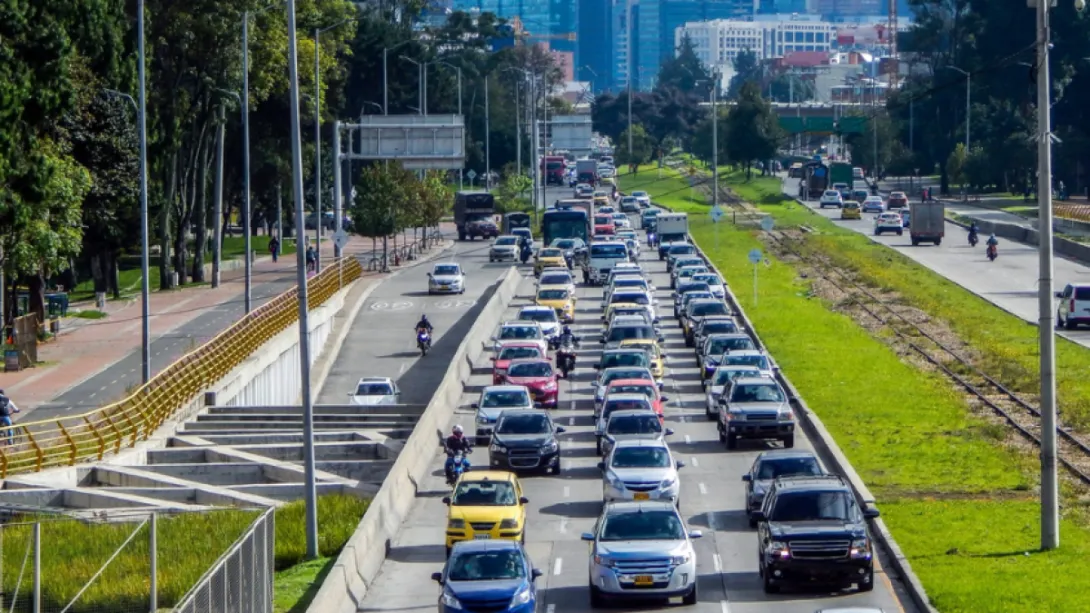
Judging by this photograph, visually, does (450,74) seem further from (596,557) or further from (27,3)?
(596,557)

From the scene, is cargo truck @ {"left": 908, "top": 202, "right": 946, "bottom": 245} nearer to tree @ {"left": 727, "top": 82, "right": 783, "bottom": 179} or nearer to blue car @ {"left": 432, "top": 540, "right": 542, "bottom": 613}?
tree @ {"left": 727, "top": 82, "right": 783, "bottom": 179}

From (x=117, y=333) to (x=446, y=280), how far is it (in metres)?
17.8

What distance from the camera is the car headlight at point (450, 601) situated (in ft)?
79.5

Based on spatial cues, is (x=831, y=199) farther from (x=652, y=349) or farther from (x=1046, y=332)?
(x=1046, y=332)

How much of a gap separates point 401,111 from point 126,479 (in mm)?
101853

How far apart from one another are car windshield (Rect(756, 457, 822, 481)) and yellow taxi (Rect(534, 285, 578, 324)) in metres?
36.3

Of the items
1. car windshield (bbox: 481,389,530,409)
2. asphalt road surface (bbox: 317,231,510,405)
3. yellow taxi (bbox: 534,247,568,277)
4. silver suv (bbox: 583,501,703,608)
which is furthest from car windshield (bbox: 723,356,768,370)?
yellow taxi (bbox: 534,247,568,277)

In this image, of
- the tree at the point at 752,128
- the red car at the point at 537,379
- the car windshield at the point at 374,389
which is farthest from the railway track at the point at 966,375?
the tree at the point at 752,128

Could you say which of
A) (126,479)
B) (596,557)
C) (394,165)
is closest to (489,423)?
(126,479)

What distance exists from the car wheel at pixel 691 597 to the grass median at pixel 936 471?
3.08 metres

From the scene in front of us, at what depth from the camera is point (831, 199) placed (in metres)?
148

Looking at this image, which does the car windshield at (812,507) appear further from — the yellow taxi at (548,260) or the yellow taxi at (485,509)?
the yellow taxi at (548,260)

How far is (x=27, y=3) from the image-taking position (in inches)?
1987

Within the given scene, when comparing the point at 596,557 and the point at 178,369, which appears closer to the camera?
the point at 596,557
